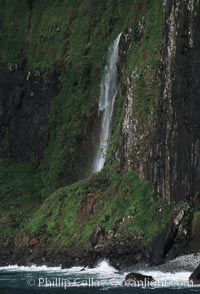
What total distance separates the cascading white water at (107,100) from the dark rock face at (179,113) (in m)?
14.7

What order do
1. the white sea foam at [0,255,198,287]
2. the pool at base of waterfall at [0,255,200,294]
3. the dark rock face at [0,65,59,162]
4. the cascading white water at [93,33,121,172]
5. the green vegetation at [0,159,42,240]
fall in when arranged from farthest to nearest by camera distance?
the dark rock face at [0,65,59,162], the cascading white water at [93,33,121,172], the green vegetation at [0,159,42,240], the white sea foam at [0,255,198,287], the pool at base of waterfall at [0,255,200,294]

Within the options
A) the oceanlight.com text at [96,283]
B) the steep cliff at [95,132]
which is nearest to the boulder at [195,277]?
the oceanlight.com text at [96,283]

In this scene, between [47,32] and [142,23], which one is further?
[47,32]

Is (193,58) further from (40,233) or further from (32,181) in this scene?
(32,181)

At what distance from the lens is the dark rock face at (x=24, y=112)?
9381cm

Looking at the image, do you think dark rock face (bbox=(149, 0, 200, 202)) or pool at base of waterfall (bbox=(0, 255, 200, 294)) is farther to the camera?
dark rock face (bbox=(149, 0, 200, 202))

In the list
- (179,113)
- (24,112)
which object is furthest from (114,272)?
(24,112)

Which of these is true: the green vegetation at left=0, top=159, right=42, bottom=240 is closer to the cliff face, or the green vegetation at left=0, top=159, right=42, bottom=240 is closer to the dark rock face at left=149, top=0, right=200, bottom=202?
the cliff face

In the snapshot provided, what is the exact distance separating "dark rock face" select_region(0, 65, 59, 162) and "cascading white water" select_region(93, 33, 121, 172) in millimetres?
10255

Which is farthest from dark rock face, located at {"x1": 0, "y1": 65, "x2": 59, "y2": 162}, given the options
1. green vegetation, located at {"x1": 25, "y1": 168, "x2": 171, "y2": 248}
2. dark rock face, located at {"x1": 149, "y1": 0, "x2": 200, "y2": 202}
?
dark rock face, located at {"x1": 149, "y1": 0, "x2": 200, "y2": 202}

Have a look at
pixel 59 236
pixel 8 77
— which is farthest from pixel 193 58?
pixel 8 77

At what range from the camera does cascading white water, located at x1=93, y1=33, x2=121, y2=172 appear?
3182 inches

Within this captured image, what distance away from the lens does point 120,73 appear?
80.3m

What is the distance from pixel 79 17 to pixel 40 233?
107 ft
